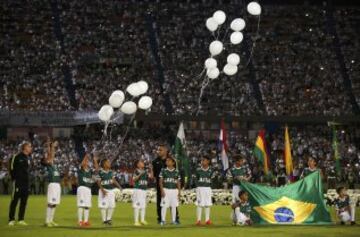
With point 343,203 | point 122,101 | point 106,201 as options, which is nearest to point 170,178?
point 106,201

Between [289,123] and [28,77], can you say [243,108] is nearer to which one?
[289,123]

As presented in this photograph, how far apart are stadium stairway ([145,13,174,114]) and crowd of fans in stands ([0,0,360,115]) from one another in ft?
0.33

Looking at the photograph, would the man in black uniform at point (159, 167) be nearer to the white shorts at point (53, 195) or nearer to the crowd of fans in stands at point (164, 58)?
the white shorts at point (53, 195)

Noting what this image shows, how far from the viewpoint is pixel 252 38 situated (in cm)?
6262

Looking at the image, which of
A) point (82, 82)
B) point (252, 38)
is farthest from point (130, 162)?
point (252, 38)

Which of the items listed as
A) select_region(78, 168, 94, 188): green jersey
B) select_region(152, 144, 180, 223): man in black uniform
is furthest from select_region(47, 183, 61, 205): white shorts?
select_region(152, 144, 180, 223): man in black uniform

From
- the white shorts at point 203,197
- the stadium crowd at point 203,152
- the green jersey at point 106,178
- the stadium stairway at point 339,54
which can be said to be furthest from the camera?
the stadium stairway at point 339,54

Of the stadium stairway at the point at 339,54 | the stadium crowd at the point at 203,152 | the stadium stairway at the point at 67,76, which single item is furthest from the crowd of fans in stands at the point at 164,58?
the stadium crowd at the point at 203,152

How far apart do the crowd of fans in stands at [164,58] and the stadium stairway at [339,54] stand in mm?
345

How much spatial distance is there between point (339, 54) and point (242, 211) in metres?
41.3

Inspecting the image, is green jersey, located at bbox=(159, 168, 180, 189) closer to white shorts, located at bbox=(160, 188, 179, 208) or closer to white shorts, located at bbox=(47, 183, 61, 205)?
white shorts, located at bbox=(160, 188, 179, 208)

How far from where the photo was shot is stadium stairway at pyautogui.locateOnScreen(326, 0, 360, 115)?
58131 millimetres

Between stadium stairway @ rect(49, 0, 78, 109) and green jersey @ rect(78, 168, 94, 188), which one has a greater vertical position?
stadium stairway @ rect(49, 0, 78, 109)

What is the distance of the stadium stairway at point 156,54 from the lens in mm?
55281
